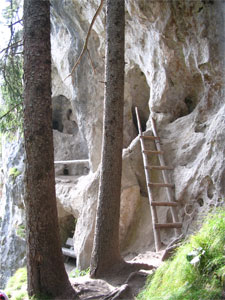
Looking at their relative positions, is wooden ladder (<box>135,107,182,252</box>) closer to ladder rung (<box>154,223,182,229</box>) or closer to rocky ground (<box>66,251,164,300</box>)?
ladder rung (<box>154,223,182,229</box>)

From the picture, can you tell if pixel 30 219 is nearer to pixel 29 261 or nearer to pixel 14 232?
pixel 29 261

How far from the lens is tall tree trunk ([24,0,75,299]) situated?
4426 mm

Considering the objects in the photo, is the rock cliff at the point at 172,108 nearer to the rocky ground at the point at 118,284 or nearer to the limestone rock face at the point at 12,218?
the rocky ground at the point at 118,284

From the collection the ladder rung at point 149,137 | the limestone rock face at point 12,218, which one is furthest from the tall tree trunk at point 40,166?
the limestone rock face at point 12,218

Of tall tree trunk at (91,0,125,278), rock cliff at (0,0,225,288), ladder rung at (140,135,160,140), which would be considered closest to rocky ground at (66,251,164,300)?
tall tree trunk at (91,0,125,278)

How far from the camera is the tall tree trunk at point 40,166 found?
443cm

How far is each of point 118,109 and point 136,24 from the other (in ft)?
13.6

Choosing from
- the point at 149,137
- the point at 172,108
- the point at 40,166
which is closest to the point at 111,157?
the point at 40,166

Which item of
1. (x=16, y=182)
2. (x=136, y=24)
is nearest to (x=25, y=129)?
(x=136, y=24)

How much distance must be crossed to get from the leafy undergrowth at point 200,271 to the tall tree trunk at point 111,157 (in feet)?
6.13

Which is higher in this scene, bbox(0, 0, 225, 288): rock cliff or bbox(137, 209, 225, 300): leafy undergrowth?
bbox(0, 0, 225, 288): rock cliff

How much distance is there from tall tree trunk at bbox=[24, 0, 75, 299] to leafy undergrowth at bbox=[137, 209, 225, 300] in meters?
1.61

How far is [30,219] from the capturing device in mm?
4465

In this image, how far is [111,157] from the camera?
5473 mm
